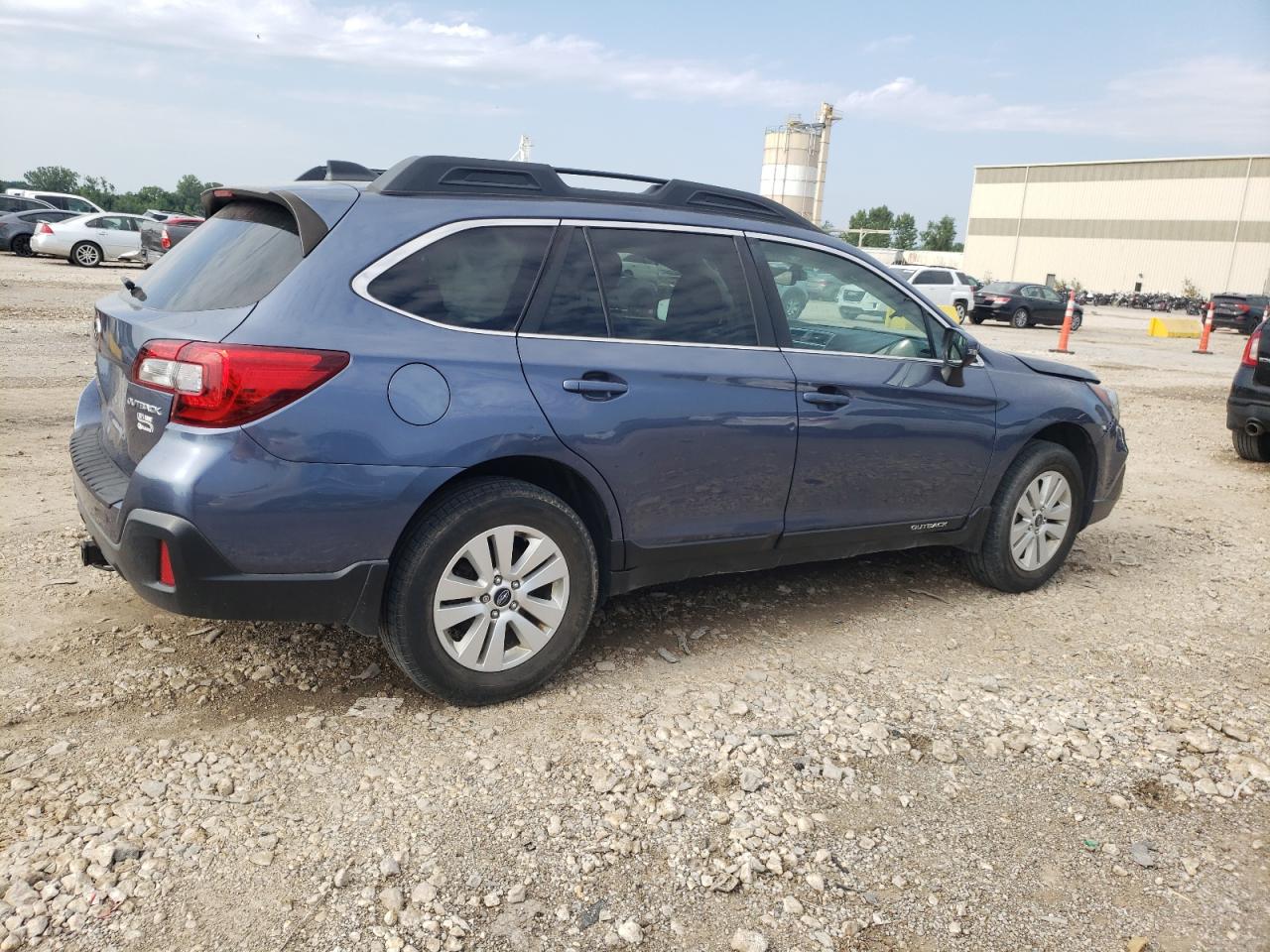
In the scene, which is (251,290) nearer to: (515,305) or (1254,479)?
(515,305)

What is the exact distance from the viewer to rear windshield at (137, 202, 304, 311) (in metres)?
3.30

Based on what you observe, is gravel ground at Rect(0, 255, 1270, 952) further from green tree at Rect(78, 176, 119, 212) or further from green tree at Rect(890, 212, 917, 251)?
green tree at Rect(890, 212, 917, 251)

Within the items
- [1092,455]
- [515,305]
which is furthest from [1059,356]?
[515,305]

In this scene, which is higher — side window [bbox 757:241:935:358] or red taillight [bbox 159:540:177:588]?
side window [bbox 757:241:935:358]

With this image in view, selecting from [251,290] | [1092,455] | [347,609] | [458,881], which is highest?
[251,290]

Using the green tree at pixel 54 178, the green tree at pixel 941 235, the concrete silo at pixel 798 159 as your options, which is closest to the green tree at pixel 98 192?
the green tree at pixel 54 178

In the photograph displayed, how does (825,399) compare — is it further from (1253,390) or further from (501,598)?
(1253,390)

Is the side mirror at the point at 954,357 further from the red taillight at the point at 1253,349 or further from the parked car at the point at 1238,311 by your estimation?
the parked car at the point at 1238,311

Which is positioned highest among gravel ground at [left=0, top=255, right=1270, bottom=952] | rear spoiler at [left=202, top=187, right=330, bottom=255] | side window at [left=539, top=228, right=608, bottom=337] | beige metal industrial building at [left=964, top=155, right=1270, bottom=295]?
beige metal industrial building at [left=964, top=155, right=1270, bottom=295]

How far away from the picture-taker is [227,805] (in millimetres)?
2945

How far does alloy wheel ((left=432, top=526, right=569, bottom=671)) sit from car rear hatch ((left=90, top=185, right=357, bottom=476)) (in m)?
1.02

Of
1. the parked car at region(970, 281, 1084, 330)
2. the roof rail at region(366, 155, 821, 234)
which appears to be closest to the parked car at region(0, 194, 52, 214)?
the parked car at region(970, 281, 1084, 330)

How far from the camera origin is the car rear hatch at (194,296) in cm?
319

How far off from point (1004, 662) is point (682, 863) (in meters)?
2.09
